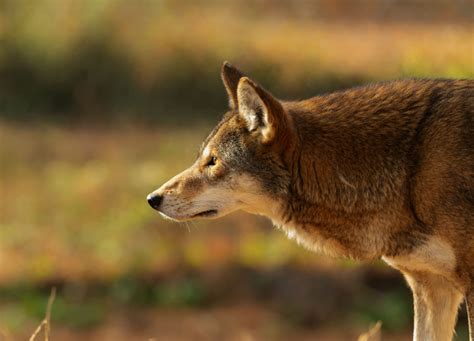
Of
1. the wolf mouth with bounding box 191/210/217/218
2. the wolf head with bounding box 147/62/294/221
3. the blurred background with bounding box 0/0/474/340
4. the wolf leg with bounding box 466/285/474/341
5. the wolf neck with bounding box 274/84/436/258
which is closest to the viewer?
the wolf leg with bounding box 466/285/474/341

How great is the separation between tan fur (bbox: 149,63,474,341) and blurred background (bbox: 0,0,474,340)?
328 cm

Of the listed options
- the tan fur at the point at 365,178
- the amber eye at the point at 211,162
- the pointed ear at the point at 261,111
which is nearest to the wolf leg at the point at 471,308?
the tan fur at the point at 365,178

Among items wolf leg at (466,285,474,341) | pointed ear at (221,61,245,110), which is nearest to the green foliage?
pointed ear at (221,61,245,110)

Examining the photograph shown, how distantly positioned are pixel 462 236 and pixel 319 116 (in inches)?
42.9

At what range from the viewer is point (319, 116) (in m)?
6.67

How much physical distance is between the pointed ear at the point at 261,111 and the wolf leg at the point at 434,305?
111 cm

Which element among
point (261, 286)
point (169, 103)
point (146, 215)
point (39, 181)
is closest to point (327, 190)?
point (261, 286)

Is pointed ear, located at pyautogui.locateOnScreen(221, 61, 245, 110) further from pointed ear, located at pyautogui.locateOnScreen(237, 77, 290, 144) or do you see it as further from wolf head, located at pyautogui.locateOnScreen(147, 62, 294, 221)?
pointed ear, located at pyautogui.locateOnScreen(237, 77, 290, 144)

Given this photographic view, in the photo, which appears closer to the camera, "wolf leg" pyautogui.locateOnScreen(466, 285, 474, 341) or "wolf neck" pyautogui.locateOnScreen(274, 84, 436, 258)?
"wolf leg" pyautogui.locateOnScreen(466, 285, 474, 341)

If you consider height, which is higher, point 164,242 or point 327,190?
point 327,190

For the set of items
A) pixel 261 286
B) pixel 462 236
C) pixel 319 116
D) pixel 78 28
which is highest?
pixel 319 116

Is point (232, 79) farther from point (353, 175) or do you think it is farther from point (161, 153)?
point (161, 153)

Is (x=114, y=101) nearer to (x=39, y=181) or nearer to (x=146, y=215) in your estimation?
(x=39, y=181)

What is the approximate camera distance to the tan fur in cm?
618
